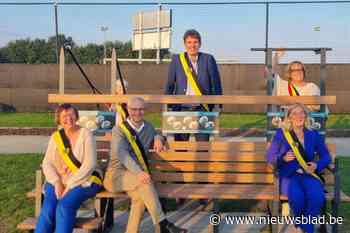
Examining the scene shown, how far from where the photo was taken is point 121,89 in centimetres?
691

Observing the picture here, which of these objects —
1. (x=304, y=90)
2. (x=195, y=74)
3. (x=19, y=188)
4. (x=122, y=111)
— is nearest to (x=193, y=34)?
(x=195, y=74)

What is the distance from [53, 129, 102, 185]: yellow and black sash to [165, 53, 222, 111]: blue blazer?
5.66 feet

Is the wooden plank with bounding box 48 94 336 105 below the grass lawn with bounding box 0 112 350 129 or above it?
above

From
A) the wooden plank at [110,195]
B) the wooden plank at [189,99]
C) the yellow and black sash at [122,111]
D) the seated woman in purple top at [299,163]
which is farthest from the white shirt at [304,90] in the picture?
the wooden plank at [110,195]

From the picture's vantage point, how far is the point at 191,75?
6078mm

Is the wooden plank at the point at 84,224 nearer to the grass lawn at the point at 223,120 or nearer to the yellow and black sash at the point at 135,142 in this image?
the yellow and black sash at the point at 135,142

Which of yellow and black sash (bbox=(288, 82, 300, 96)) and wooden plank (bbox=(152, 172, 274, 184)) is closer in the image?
wooden plank (bbox=(152, 172, 274, 184))

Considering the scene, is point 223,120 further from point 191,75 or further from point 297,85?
point 191,75

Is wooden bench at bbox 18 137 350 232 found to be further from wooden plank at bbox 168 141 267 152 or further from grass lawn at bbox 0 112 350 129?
grass lawn at bbox 0 112 350 129

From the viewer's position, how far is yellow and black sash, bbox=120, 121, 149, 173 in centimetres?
492

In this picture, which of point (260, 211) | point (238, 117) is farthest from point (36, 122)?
point (260, 211)

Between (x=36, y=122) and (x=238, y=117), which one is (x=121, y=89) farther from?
(x=238, y=117)

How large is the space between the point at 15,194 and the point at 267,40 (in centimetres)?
1241

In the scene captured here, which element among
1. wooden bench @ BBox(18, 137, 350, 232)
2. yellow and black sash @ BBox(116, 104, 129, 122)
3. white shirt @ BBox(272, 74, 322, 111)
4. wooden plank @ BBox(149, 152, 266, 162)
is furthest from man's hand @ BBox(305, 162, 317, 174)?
yellow and black sash @ BBox(116, 104, 129, 122)
